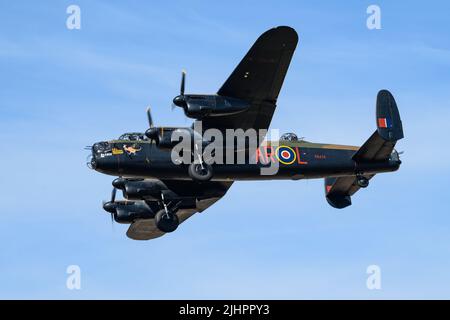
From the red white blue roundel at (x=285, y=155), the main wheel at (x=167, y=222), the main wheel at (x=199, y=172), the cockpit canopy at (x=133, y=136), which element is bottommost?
the main wheel at (x=167, y=222)

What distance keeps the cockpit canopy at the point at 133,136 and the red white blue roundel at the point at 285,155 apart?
4.69 m

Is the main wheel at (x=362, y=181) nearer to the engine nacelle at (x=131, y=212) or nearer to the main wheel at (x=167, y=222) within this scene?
the main wheel at (x=167, y=222)

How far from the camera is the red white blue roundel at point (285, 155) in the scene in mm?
30922

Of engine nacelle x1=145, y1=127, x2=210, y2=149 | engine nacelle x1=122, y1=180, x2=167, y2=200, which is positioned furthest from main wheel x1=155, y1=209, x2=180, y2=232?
engine nacelle x1=145, y1=127, x2=210, y2=149

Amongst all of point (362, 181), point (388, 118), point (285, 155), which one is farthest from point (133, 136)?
point (388, 118)

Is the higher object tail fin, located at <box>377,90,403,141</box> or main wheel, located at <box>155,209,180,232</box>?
tail fin, located at <box>377,90,403,141</box>

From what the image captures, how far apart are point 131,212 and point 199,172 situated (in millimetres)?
6708

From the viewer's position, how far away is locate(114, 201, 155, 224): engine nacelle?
34.8 meters

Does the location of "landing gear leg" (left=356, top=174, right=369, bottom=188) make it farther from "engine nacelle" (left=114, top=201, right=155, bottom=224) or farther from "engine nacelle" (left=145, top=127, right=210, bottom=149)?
"engine nacelle" (left=114, top=201, right=155, bottom=224)

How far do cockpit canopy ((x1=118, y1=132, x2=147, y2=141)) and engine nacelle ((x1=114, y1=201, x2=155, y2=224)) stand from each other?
5588 millimetres

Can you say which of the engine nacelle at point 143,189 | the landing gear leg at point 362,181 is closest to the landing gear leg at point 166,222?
the engine nacelle at point 143,189

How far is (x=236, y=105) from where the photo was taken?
1093 inches

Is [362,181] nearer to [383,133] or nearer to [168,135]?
[383,133]
